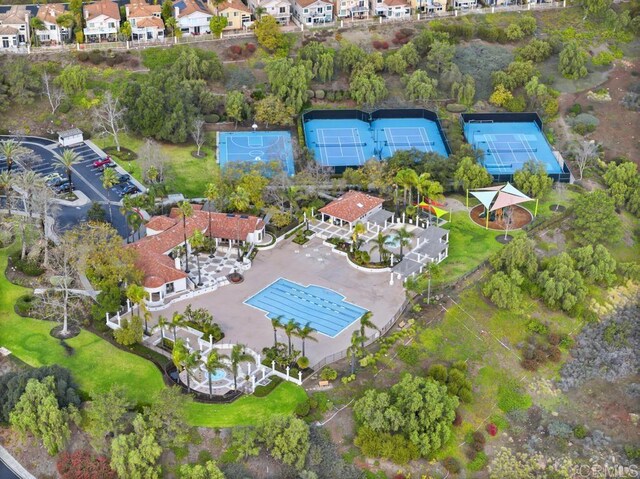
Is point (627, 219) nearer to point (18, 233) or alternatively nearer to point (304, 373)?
point (304, 373)

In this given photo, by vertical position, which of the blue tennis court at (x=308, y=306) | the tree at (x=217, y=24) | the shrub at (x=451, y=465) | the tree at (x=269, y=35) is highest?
the tree at (x=217, y=24)

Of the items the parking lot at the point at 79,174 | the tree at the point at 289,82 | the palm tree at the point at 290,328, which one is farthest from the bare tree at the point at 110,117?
the palm tree at the point at 290,328

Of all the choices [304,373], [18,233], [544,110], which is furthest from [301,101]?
[304,373]

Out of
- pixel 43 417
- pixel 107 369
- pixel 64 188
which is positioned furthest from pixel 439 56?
pixel 43 417

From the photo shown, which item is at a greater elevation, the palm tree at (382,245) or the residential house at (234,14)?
the residential house at (234,14)

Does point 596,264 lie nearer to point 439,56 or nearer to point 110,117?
point 439,56

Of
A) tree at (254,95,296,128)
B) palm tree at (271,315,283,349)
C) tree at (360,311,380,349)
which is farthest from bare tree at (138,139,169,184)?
tree at (360,311,380,349)

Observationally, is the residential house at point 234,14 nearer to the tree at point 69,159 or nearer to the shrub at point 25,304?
the tree at point 69,159
